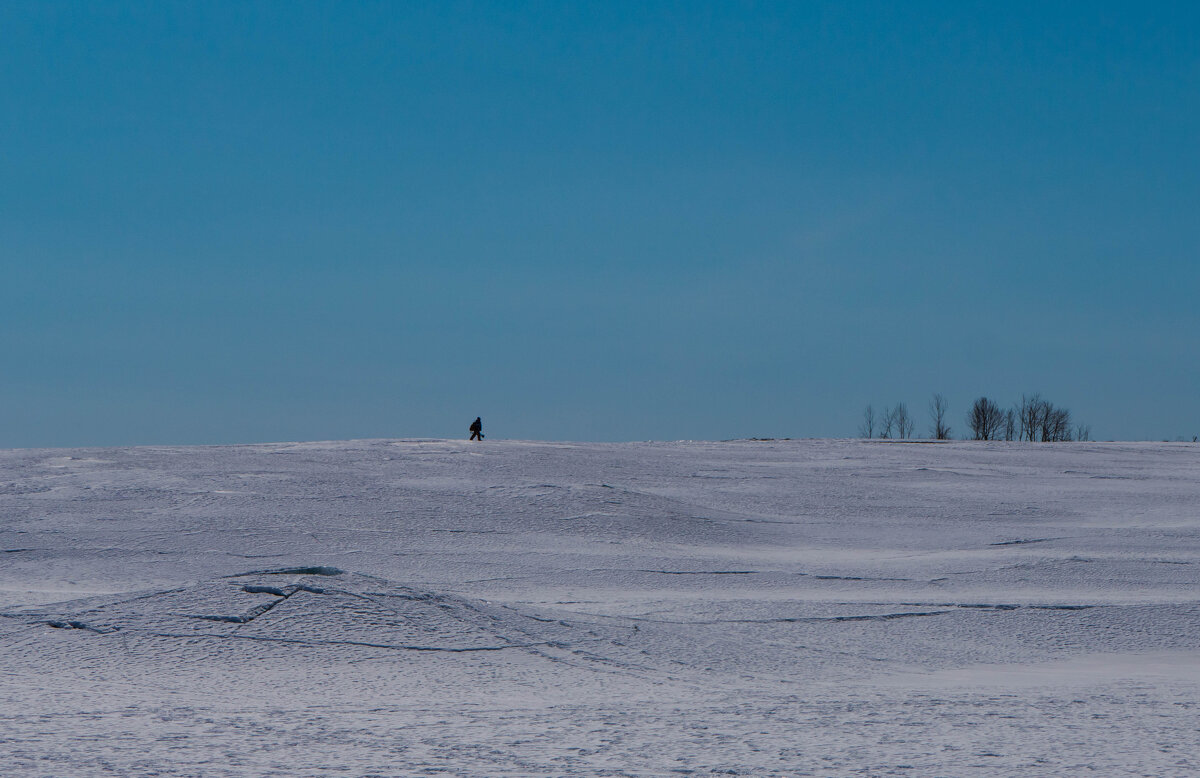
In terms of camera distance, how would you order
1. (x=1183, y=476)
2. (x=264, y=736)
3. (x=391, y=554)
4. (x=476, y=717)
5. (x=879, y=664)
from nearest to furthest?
(x=264, y=736)
(x=476, y=717)
(x=879, y=664)
(x=391, y=554)
(x=1183, y=476)

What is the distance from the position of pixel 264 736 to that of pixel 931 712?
7.05 ft

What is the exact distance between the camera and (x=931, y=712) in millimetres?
3541

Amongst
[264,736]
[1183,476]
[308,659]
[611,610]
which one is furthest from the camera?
[1183,476]

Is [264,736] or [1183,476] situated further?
[1183,476]

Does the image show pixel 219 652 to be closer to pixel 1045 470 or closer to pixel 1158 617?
pixel 1158 617

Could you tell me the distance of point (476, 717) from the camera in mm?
3416

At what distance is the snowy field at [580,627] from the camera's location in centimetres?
306

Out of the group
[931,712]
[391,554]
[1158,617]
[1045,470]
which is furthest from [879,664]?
[1045,470]

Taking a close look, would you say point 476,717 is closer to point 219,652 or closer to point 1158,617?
point 219,652

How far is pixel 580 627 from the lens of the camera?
16.8 feet

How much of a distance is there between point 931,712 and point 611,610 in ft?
8.47

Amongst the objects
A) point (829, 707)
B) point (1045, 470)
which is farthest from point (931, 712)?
point (1045, 470)

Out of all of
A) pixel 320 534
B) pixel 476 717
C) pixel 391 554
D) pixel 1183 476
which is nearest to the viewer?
pixel 476 717

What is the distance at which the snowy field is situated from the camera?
3.06m
